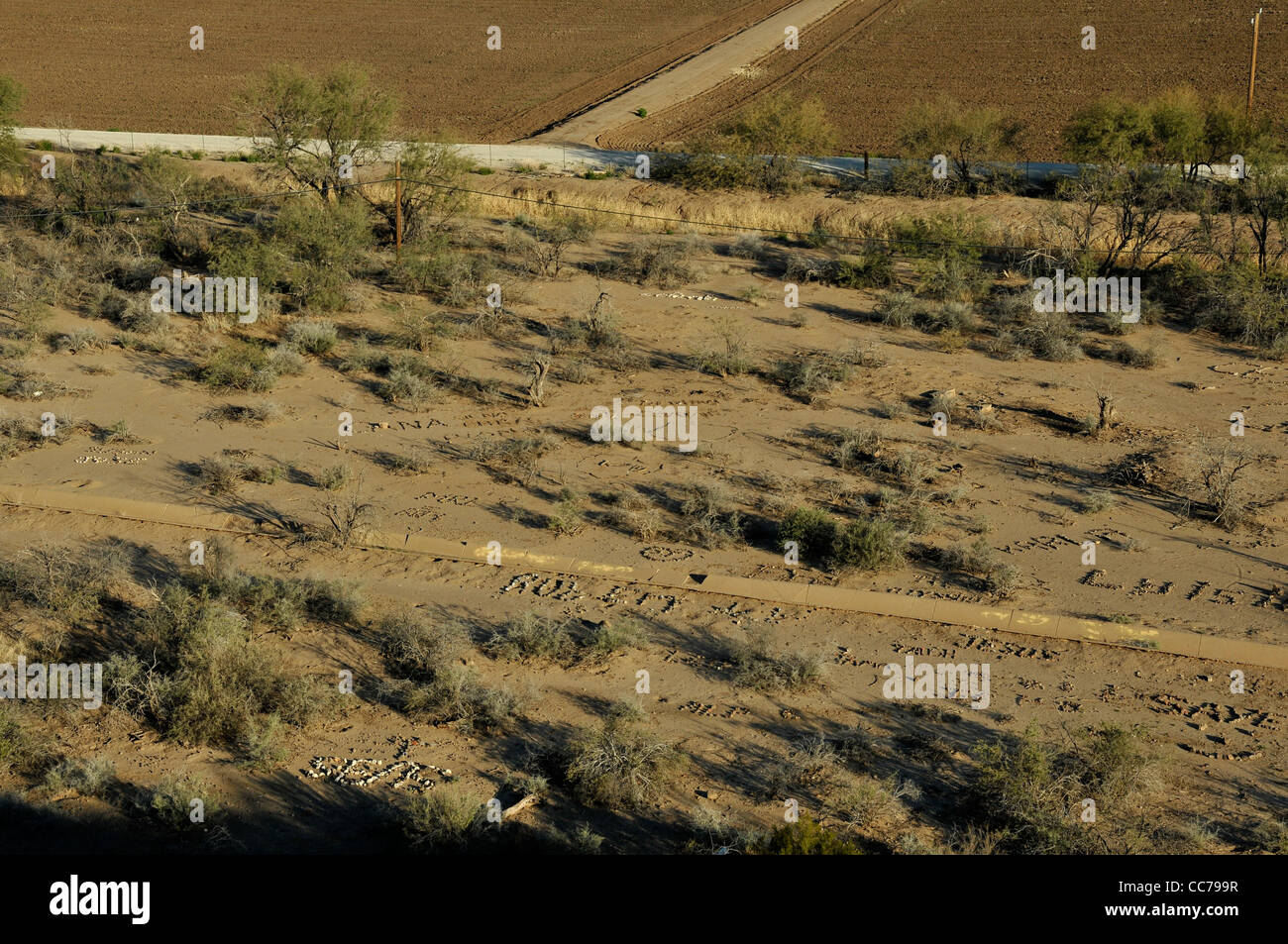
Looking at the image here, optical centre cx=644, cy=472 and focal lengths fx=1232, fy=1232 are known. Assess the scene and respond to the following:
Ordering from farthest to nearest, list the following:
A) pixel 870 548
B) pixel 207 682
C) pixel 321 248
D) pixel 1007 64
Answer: pixel 1007 64 → pixel 321 248 → pixel 870 548 → pixel 207 682

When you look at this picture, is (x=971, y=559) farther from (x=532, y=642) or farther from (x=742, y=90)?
(x=742, y=90)

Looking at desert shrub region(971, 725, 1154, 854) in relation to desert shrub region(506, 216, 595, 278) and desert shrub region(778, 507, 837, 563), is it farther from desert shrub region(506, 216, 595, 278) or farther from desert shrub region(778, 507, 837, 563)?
desert shrub region(506, 216, 595, 278)

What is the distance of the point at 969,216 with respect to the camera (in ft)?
95.2

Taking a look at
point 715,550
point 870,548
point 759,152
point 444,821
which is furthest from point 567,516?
point 759,152

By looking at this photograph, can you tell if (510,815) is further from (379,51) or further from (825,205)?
(379,51)

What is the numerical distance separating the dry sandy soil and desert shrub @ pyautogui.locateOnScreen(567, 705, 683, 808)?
0.17m

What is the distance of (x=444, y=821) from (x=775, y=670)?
4.13m

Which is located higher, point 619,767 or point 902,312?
point 902,312

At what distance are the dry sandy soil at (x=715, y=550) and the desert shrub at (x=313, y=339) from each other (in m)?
0.43

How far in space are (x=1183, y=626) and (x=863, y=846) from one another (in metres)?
5.56

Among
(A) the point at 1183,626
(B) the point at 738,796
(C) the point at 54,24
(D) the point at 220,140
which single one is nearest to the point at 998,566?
(A) the point at 1183,626

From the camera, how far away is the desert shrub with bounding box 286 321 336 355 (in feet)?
71.6

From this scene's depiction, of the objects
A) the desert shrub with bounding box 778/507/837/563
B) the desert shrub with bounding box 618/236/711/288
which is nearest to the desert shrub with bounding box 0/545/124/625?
the desert shrub with bounding box 778/507/837/563

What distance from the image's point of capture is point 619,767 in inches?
440
